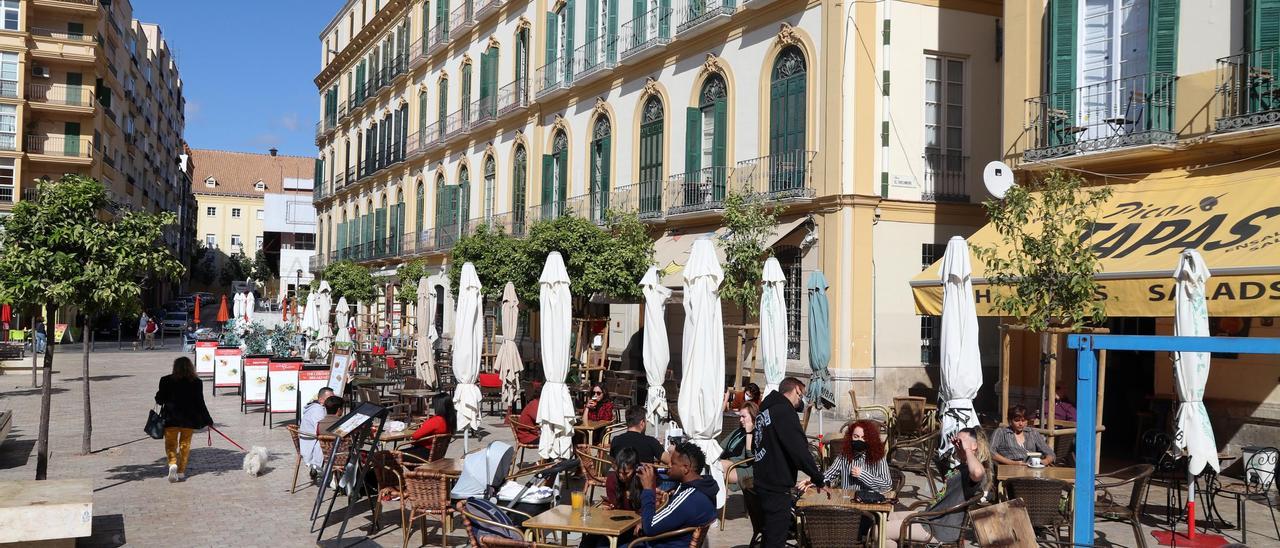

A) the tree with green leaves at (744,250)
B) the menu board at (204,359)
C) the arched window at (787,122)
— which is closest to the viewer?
the tree with green leaves at (744,250)

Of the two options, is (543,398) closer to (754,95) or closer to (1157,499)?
(1157,499)

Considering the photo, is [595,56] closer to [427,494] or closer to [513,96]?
[513,96]

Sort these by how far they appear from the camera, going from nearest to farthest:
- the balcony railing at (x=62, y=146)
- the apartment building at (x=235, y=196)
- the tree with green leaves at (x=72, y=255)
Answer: the tree with green leaves at (x=72, y=255) → the balcony railing at (x=62, y=146) → the apartment building at (x=235, y=196)

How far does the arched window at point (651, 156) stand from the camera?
23812 millimetres

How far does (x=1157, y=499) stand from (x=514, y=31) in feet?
84.0

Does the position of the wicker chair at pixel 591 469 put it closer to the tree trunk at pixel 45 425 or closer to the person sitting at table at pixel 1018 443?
the person sitting at table at pixel 1018 443

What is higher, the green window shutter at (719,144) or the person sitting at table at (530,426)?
the green window shutter at (719,144)

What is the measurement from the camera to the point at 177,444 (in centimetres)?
1182

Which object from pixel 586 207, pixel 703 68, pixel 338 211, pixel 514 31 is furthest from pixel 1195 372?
pixel 338 211

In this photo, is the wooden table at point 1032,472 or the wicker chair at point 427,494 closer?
the wicker chair at point 427,494

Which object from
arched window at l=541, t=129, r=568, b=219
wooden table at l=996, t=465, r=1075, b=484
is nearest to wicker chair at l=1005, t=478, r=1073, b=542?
wooden table at l=996, t=465, r=1075, b=484

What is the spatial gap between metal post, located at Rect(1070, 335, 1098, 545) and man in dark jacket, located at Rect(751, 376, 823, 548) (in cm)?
177

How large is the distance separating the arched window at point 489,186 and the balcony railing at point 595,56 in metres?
7.53

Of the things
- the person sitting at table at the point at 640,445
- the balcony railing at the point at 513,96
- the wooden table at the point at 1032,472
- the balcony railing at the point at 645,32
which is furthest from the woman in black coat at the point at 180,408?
the balcony railing at the point at 513,96
